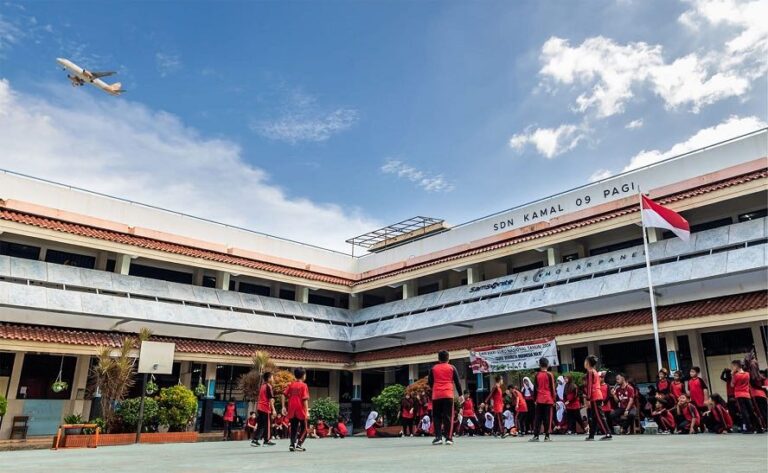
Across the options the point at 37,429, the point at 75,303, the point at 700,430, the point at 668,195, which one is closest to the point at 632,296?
the point at 668,195

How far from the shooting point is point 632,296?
818 inches

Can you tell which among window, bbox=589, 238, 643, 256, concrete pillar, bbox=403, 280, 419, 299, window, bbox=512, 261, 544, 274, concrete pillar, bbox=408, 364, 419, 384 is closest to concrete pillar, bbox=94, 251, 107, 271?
concrete pillar, bbox=403, 280, 419, 299

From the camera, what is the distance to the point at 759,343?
62.1 ft

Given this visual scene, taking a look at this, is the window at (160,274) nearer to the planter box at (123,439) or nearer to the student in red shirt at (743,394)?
the planter box at (123,439)

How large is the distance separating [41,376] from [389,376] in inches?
642

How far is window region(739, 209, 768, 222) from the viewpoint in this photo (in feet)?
65.7

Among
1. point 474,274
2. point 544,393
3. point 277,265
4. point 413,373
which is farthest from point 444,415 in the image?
point 277,265

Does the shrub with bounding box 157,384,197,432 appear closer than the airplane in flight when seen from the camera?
Yes

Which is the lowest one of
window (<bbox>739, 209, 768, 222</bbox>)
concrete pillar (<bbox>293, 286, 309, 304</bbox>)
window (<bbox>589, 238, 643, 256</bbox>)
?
concrete pillar (<bbox>293, 286, 309, 304</bbox>)

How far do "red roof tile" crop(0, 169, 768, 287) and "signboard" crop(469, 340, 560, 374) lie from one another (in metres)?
4.98

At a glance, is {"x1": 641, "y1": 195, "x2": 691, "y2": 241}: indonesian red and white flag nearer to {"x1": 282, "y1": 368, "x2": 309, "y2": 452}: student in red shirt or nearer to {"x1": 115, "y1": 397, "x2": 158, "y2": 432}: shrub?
{"x1": 282, "y1": 368, "x2": 309, "y2": 452}: student in red shirt

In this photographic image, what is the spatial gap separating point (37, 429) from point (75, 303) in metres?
4.99

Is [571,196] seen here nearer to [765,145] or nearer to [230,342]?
[765,145]

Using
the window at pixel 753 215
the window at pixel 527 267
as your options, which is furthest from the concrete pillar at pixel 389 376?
the window at pixel 753 215
